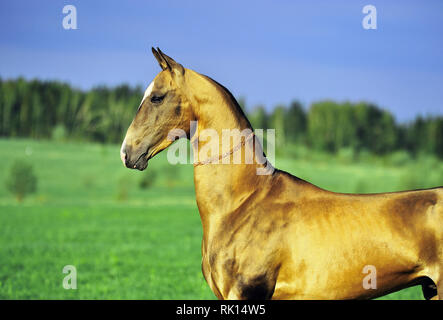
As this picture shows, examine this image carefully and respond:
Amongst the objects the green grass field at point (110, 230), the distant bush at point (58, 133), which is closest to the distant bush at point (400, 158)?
the green grass field at point (110, 230)

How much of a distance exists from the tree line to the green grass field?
3466 mm

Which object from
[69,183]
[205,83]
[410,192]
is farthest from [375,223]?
[69,183]

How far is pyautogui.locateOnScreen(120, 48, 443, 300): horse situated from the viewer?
3.67 metres

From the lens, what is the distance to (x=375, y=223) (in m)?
3.75

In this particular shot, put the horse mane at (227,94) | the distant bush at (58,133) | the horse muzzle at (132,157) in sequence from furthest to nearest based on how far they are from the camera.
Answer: the distant bush at (58,133)
the horse mane at (227,94)
the horse muzzle at (132,157)

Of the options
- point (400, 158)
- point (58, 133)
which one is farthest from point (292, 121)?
point (58, 133)

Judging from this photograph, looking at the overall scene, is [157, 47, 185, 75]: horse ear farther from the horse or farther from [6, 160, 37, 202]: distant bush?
[6, 160, 37, 202]: distant bush

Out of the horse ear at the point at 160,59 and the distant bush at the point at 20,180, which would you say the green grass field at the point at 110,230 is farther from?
the horse ear at the point at 160,59

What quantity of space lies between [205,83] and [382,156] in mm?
71908

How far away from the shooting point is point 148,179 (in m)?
64.9

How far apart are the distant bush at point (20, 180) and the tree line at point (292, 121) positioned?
1143 centimetres

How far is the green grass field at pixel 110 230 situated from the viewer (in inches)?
486

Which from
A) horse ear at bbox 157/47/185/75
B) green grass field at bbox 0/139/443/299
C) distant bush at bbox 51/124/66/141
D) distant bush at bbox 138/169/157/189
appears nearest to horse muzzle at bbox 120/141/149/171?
horse ear at bbox 157/47/185/75
